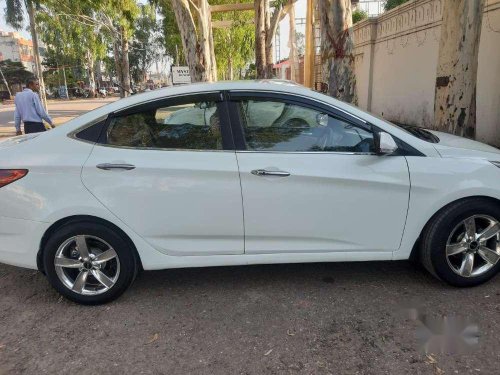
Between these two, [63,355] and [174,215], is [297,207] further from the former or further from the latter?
[63,355]

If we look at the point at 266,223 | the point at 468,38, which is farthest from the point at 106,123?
the point at 468,38

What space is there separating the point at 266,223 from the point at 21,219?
69.4 inches

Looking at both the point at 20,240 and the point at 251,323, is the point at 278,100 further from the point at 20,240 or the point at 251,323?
the point at 20,240

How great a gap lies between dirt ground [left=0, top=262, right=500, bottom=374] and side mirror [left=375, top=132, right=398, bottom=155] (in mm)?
1099

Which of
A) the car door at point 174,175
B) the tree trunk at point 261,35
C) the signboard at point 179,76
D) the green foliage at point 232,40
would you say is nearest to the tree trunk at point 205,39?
the tree trunk at point 261,35

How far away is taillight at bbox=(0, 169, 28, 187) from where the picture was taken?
3.22 metres

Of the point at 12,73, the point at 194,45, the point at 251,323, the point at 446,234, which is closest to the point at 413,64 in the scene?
the point at 194,45

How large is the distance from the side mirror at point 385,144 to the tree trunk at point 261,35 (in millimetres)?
13931

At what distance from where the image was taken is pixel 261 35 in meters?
16.4

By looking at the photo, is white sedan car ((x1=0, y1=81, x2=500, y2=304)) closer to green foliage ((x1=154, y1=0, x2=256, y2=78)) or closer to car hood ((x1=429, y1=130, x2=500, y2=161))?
car hood ((x1=429, y1=130, x2=500, y2=161))

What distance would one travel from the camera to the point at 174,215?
3234 millimetres

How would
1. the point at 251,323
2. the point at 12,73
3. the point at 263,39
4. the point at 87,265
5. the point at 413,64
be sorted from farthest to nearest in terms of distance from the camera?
the point at 12,73, the point at 263,39, the point at 413,64, the point at 87,265, the point at 251,323

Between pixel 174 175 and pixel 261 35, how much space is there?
14287mm

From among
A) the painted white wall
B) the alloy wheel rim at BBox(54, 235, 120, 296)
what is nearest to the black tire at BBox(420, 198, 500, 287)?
the alloy wheel rim at BBox(54, 235, 120, 296)
